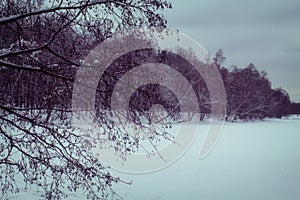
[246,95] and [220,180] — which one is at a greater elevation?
[246,95]

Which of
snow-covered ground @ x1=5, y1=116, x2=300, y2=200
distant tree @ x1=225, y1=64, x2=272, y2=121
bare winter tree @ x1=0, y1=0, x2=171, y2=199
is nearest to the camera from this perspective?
bare winter tree @ x1=0, y1=0, x2=171, y2=199

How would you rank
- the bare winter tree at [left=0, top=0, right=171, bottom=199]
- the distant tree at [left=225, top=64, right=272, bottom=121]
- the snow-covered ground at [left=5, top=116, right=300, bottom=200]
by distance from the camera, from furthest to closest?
the distant tree at [left=225, top=64, right=272, bottom=121] → the snow-covered ground at [left=5, top=116, right=300, bottom=200] → the bare winter tree at [left=0, top=0, right=171, bottom=199]

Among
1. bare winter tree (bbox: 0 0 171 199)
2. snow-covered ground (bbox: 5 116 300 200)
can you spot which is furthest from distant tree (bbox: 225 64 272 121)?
bare winter tree (bbox: 0 0 171 199)

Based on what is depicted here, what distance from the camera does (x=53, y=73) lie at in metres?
3.72

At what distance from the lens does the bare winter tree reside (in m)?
3.70

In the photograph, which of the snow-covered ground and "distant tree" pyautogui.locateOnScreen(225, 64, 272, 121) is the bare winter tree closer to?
the snow-covered ground

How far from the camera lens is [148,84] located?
3695 mm

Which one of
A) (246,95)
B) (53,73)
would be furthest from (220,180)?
(246,95)

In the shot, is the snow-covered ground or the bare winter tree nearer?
the bare winter tree

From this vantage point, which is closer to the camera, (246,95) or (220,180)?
(220,180)

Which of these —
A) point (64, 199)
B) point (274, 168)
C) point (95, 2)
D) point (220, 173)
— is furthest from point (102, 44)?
point (274, 168)

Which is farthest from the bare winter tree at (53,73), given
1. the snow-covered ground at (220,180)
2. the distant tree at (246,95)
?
the distant tree at (246,95)

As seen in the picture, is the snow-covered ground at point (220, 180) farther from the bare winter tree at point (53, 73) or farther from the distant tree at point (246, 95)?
the distant tree at point (246, 95)

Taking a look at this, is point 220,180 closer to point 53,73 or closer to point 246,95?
point 53,73
